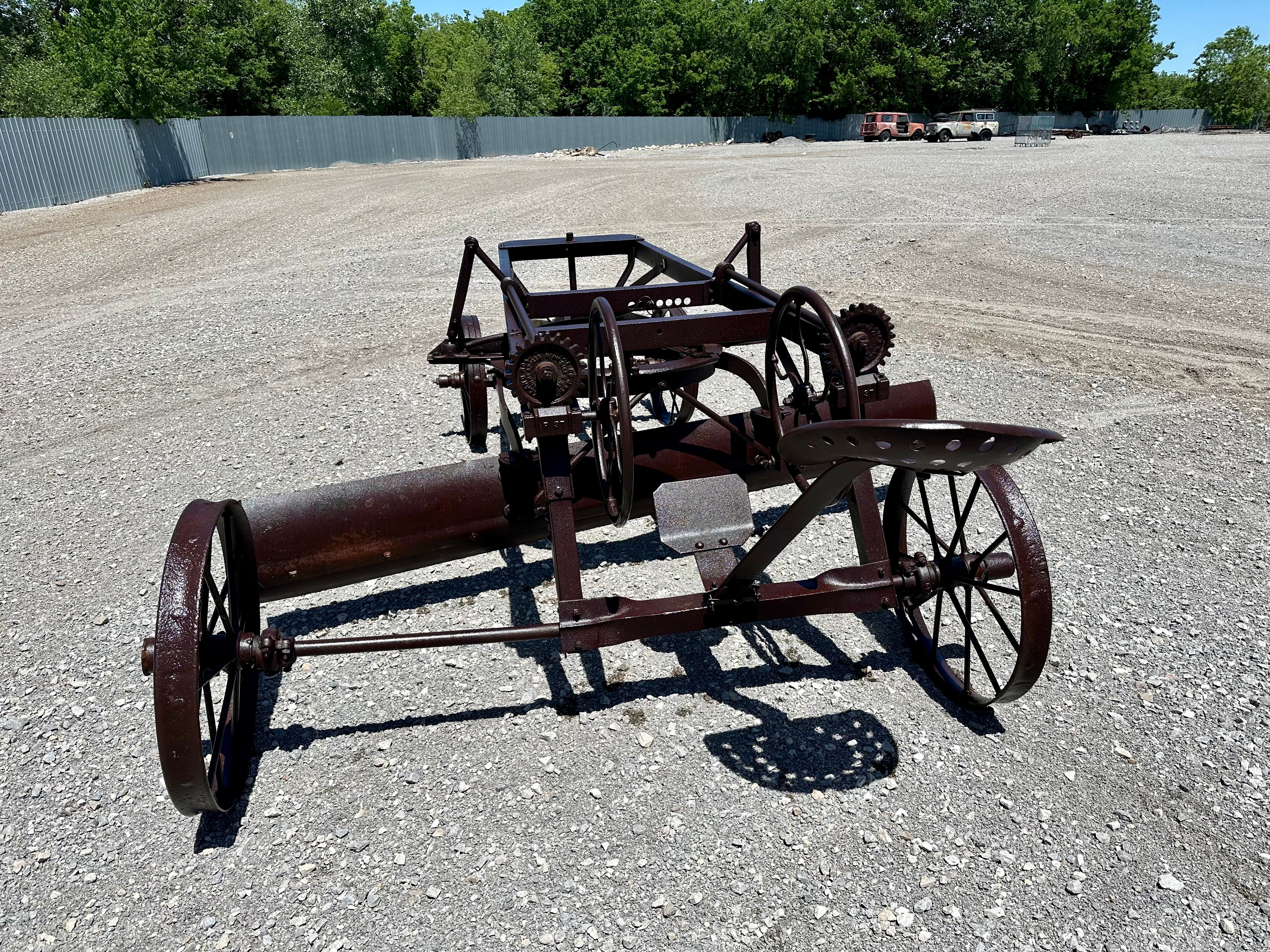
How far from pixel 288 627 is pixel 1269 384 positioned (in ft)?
25.9

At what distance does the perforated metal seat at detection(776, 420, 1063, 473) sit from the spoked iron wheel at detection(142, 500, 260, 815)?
1998 mm

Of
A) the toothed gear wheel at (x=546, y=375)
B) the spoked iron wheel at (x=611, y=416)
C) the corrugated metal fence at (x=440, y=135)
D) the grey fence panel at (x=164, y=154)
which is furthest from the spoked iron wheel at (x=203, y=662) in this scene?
the corrugated metal fence at (x=440, y=135)

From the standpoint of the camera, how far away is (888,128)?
161 ft

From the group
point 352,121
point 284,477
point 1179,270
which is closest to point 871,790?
point 284,477

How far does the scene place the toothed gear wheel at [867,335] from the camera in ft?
12.5

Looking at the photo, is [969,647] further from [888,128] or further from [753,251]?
[888,128]

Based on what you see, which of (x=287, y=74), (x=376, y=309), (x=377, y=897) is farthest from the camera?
(x=287, y=74)

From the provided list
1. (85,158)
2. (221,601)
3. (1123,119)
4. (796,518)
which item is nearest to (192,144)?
(85,158)

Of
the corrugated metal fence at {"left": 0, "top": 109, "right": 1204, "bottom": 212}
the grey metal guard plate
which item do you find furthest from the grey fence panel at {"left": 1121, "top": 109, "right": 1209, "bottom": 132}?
the grey metal guard plate

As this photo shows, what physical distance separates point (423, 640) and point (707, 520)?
3.96ft

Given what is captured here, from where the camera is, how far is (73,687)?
3.83 m

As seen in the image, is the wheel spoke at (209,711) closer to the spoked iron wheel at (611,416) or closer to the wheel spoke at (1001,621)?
the spoked iron wheel at (611,416)

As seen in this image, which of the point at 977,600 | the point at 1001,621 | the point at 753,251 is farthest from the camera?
the point at 753,251

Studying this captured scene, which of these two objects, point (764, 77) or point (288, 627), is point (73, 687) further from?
point (764, 77)
